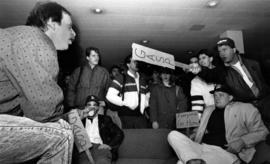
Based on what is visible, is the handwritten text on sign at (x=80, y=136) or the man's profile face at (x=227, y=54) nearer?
the handwritten text on sign at (x=80, y=136)

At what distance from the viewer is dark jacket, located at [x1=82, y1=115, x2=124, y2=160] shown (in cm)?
303

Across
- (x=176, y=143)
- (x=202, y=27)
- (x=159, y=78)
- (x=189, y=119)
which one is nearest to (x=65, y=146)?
(x=176, y=143)

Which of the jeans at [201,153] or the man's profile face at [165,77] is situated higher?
the man's profile face at [165,77]

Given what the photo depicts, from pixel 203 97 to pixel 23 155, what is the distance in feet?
8.80

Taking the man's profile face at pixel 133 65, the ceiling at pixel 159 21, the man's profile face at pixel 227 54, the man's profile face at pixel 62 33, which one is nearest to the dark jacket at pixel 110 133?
the man's profile face at pixel 133 65

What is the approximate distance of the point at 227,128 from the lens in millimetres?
2852

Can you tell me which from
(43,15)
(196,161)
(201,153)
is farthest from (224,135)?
(43,15)

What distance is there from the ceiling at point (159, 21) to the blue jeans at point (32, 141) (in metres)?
3.35

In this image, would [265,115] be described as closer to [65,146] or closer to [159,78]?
[159,78]

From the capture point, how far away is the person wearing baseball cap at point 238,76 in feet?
10.2

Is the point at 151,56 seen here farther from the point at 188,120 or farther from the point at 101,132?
the point at 101,132

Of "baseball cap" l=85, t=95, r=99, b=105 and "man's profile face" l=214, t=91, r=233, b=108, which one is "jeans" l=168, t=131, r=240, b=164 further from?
"baseball cap" l=85, t=95, r=99, b=105

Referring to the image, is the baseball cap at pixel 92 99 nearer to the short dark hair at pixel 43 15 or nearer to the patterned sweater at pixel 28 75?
the short dark hair at pixel 43 15

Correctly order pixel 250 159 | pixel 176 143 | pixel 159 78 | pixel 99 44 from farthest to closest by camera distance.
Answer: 1. pixel 99 44
2. pixel 159 78
3. pixel 176 143
4. pixel 250 159
